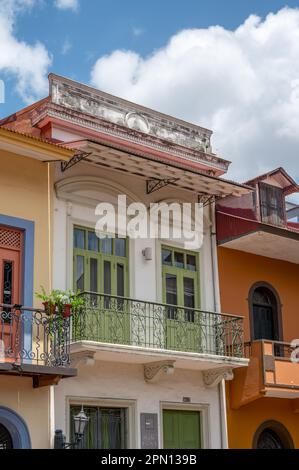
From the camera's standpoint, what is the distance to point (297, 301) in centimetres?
1994

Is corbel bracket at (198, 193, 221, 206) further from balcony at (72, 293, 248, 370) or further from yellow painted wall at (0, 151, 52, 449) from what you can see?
yellow painted wall at (0, 151, 52, 449)

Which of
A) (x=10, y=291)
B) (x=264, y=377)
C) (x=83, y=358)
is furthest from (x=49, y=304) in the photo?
(x=264, y=377)

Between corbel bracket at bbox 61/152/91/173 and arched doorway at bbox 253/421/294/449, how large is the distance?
7277mm

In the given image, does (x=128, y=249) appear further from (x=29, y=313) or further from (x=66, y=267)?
(x=29, y=313)

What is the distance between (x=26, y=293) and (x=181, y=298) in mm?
4009

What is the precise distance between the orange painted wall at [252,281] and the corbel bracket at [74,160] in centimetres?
438

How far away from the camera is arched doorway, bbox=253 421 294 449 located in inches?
713

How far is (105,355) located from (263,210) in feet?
18.5

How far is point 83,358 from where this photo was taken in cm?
1481

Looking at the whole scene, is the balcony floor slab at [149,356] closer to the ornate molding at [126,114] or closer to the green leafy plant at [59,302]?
the green leafy plant at [59,302]

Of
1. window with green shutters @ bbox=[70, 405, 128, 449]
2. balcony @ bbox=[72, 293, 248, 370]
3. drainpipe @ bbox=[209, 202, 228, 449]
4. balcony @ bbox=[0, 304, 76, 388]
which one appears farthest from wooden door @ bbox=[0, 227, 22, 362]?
drainpipe @ bbox=[209, 202, 228, 449]
